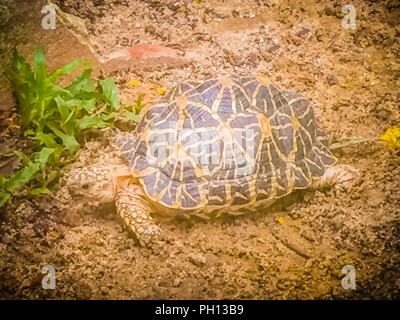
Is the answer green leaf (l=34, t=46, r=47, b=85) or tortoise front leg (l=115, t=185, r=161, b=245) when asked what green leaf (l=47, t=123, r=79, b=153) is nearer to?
green leaf (l=34, t=46, r=47, b=85)

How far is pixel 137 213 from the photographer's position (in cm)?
333

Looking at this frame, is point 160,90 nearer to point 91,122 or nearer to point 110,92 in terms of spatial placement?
point 110,92

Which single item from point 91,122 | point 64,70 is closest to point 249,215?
point 91,122

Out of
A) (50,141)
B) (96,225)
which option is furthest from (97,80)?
(96,225)

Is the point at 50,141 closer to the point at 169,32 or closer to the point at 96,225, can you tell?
the point at 96,225

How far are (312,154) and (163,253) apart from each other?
1.66 m

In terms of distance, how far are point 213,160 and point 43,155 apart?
1.59 meters

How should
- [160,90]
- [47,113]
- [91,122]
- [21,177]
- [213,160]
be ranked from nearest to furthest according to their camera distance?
1. [213,160]
2. [21,177]
3. [47,113]
4. [91,122]
5. [160,90]

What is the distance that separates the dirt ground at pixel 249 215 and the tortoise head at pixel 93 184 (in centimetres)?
15

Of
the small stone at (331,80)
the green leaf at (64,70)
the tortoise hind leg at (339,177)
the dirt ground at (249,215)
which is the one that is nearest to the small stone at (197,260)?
the dirt ground at (249,215)

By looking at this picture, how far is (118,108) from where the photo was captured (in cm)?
421

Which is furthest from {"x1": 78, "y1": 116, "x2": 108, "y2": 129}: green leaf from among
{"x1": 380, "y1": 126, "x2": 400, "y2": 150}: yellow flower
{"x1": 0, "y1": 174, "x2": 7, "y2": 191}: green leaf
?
{"x1": 380, "y1": 126, "x2": 400, "y2": 150}: yellow flower

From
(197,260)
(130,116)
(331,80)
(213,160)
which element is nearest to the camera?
(197,260)

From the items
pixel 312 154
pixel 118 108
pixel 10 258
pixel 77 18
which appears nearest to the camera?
pixel 10 258
